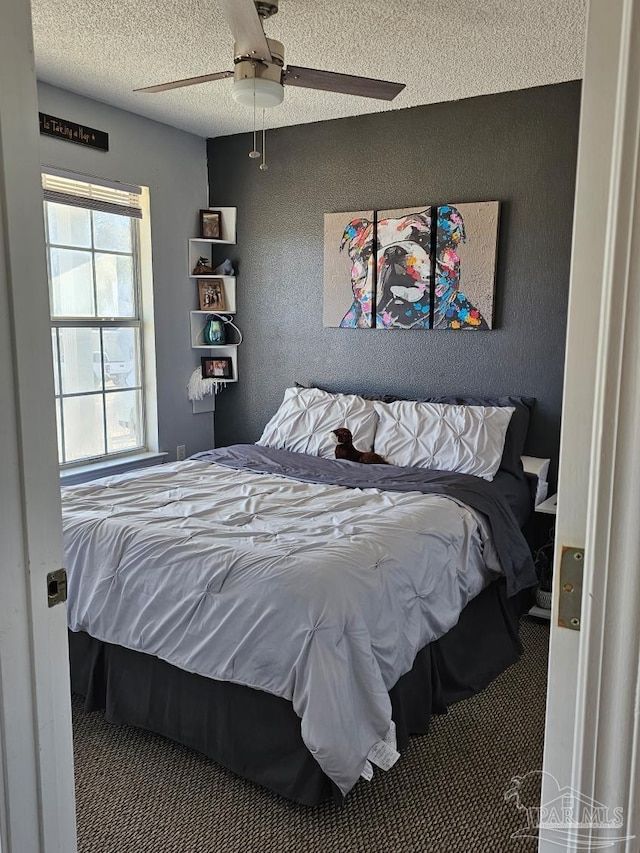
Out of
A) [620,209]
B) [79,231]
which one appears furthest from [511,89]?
[620,209]

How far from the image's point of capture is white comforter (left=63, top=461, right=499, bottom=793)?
1985 millimetres

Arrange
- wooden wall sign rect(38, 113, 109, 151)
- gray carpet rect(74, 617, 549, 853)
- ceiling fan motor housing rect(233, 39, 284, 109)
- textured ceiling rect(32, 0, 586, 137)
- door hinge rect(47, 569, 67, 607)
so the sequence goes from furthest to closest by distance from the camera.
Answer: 1. wooden wall sign rect(38, 113, 109, 151)
2. textured ceiling rect(32, 0, 586, 137)
3. ceiling fan motor housing rect(233, 39, 284, 109)
4. gray carpet rect(74, 617, 549, 853)
5. door hinge rect(47, 569, 67, 607)

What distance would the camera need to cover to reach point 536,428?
3.71m

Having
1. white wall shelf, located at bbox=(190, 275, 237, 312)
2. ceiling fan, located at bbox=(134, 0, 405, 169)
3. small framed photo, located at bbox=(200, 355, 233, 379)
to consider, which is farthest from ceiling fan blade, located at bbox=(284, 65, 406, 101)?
small framed photo, located at bbox=(200, 355, 233, 379)

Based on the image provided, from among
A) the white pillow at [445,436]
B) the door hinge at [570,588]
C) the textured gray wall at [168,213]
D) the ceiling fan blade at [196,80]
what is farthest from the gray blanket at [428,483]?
the door hinge at [570,588]

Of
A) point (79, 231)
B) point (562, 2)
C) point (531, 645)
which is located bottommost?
point (531, 645)

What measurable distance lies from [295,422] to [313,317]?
0.79 m

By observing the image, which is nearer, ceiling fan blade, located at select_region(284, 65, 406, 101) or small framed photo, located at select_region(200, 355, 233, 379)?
ceiling fan blade, located at select_region(284, 65, 406, 101)

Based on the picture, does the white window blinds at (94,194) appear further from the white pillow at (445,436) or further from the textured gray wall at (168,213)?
the white pillow at (445,436)

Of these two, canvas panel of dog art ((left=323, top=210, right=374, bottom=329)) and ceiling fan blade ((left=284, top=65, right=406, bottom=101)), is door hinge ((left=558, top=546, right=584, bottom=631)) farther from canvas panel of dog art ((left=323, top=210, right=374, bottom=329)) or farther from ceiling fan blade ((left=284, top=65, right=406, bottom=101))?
canvas panel of dog art ((left=323, top=210, right=374, bottom=329))

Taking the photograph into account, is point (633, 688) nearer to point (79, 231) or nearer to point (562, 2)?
point (562, 2)

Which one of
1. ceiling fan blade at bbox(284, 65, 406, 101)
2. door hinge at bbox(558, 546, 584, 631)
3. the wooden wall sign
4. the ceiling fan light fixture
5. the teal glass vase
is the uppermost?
the wooden wall sign

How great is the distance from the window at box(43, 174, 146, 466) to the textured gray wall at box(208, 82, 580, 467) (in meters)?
0.71

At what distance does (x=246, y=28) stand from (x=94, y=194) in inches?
78.6
